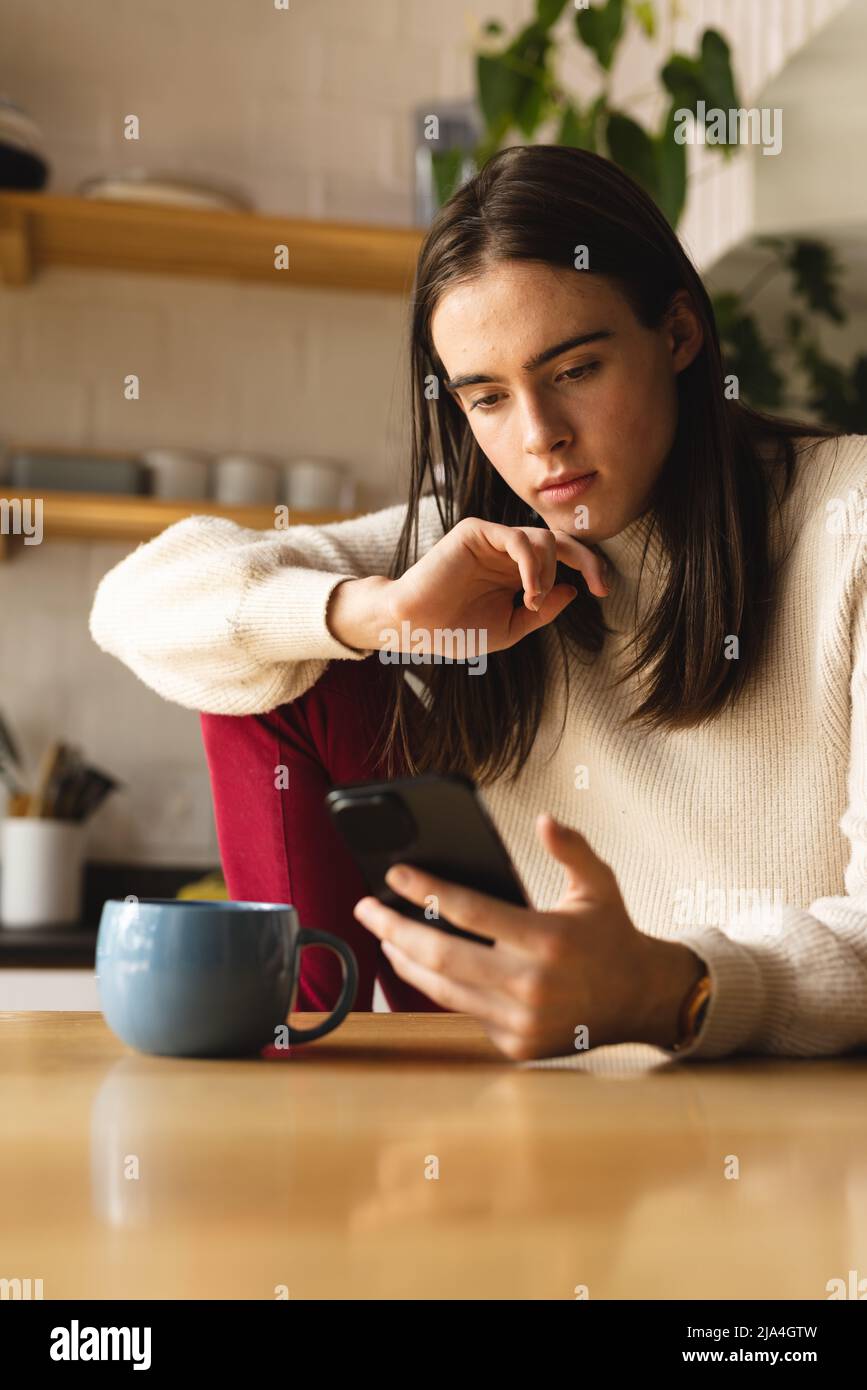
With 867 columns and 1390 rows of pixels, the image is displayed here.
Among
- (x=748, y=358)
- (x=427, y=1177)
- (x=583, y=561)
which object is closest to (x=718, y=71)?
(x=748, y=358)

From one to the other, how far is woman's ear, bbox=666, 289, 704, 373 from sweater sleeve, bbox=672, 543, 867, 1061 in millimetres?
535

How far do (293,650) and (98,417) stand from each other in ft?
5.67

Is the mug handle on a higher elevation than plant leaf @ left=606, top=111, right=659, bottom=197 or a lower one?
lower

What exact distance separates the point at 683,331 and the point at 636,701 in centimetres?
31

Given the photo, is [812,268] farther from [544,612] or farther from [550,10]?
[544,612]

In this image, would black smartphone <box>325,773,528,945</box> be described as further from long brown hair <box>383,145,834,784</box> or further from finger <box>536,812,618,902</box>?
long brown hair <box>383,145,834,784</box>

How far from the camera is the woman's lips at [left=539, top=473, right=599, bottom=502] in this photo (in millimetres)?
1060

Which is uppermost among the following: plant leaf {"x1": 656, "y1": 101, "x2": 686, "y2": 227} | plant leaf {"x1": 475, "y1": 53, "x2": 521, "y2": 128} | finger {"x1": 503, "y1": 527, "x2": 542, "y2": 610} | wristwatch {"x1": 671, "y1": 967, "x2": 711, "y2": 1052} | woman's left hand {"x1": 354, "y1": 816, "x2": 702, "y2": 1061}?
plant leaf {"x1": 475, "y1": 53, "x2": 521, "y2": 128}

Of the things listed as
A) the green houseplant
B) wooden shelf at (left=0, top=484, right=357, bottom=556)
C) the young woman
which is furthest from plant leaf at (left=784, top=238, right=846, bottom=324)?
the young woman

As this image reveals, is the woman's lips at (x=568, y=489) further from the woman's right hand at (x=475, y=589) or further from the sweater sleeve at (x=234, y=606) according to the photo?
the sweater sleeve at (x=234, y=606)

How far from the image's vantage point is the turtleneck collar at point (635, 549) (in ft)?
3.80

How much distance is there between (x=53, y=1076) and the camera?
640mm

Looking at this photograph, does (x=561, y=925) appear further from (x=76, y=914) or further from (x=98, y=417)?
(x=98, y=417)

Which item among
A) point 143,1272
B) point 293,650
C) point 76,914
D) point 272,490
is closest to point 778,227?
point 272,490
